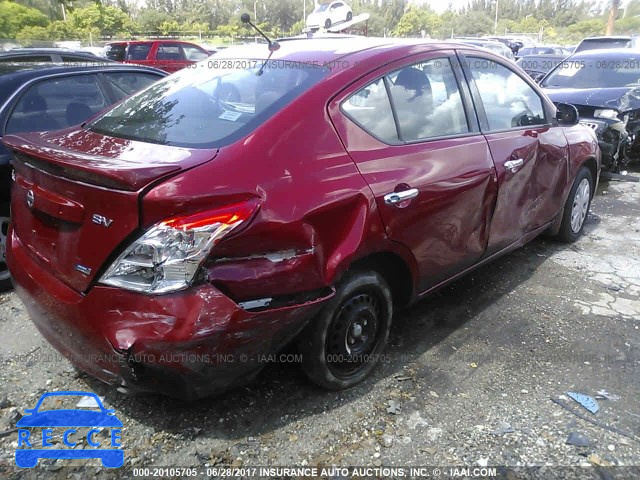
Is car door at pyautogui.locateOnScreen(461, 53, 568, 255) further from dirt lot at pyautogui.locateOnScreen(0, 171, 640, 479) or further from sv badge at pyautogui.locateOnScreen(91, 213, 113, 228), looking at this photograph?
sv badge at pyautogui.locateOnScreen(91, 213, 113, 228)

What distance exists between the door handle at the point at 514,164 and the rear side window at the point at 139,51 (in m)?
12.8

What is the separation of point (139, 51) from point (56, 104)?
1104 centimetres

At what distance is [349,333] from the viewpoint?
2.67m

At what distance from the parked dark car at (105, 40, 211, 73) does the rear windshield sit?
1150cm

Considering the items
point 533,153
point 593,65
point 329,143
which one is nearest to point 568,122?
point 533,153

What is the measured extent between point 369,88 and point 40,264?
1802mm

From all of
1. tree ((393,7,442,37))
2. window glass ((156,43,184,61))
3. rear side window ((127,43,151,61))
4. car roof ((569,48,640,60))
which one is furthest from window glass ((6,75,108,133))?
tree ((393,7,442,37))

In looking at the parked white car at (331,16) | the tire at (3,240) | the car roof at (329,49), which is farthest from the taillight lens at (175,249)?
the parked white car at (331,16)

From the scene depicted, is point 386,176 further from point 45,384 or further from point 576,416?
point 45,384

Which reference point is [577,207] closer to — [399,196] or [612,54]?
[399,196]

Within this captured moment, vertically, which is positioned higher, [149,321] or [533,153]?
[533,153]

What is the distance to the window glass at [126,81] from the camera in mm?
4648

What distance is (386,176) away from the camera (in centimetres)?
259

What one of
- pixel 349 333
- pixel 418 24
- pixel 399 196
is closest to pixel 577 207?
pixel 399 196
